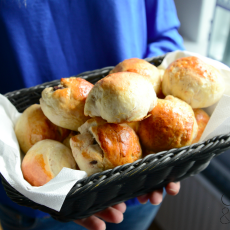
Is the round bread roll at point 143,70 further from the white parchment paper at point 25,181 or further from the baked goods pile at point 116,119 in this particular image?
the white parchment paper at point 25,181

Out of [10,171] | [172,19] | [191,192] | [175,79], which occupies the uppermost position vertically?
[172,19]

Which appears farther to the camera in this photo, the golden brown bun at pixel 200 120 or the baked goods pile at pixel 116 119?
the golden brown bun at pixel 200 120

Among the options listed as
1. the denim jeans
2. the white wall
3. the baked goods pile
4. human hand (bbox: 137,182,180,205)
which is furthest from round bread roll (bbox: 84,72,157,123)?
the white wall

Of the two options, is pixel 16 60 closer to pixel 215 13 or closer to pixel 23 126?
pixel 23 126

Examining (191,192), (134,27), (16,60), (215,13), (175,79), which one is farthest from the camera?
(215,13)

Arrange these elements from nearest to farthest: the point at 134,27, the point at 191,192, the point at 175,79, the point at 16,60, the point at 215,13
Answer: the point at 175,79, the point at 16,60, the point at 134,27, the point at 191,192, the point at 215,13

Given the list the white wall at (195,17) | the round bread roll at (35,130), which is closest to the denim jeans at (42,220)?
the round bread roll at (35,130)

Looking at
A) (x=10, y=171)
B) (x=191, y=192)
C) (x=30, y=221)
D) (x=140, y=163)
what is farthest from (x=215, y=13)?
(x=30, y=221)
